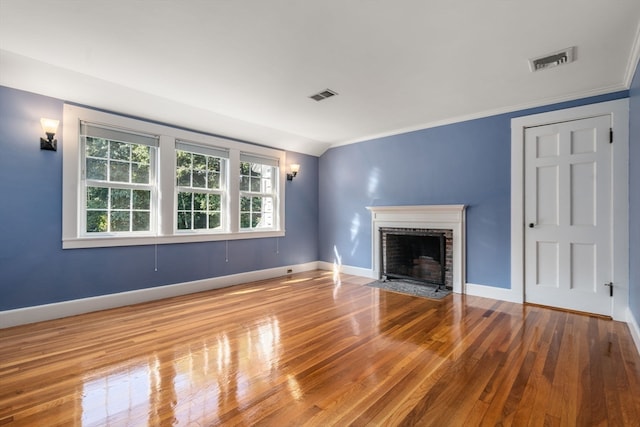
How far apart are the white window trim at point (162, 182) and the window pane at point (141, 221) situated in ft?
0.46

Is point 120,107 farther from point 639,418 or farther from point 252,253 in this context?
point 639,418

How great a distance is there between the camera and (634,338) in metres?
2.58

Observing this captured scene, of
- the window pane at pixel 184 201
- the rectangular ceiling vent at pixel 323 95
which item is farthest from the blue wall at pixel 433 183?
the window pane at pixel 184 201

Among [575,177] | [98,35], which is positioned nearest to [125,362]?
[98,35]

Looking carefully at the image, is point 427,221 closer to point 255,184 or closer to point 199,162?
point 255,184

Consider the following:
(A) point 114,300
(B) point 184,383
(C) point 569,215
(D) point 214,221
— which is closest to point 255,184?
(D) point 214,221

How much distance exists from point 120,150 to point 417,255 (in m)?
4.50

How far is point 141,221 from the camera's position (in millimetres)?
3881

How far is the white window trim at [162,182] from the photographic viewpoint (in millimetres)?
3258

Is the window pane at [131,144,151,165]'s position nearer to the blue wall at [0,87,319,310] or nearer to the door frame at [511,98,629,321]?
the blue wall at [0,87,319,310]

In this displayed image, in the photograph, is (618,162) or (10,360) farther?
(618,162)

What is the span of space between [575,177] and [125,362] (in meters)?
4.77

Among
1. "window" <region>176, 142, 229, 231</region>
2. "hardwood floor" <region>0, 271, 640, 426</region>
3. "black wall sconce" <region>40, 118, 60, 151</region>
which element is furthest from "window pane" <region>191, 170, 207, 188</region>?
"hardwood floor" <region>0, 271, 640, 426</region>

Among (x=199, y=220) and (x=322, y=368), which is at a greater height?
(x=199, y=220)
